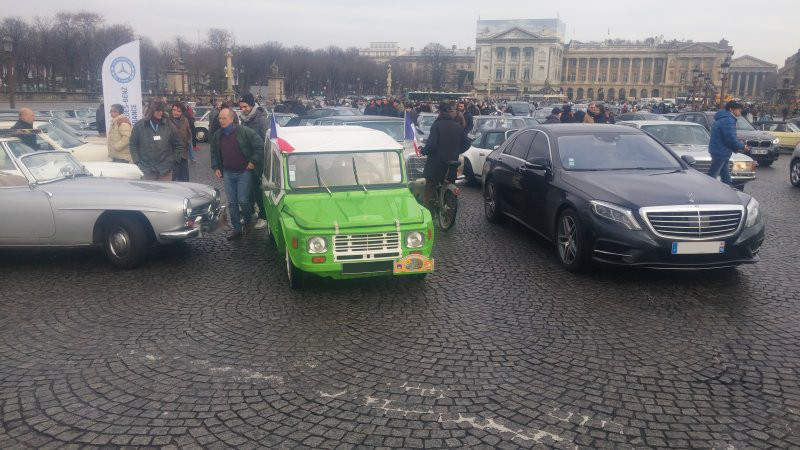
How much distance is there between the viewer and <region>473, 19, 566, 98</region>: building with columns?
472 feet

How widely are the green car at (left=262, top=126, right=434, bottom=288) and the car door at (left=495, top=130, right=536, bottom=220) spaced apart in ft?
7.62

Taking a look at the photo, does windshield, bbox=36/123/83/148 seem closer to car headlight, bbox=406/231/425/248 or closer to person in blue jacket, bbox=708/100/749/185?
car headlight, bbox=406/231/425/248

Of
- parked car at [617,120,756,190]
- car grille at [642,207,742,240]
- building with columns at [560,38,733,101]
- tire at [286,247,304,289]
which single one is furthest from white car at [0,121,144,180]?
building with columns at [560,38,733,101]

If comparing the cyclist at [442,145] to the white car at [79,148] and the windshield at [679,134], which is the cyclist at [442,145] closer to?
the white car at [79,148]

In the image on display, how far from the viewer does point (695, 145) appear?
13.6 meters

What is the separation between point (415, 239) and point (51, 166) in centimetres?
483

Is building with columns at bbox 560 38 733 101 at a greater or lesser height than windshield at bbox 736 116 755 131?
greater

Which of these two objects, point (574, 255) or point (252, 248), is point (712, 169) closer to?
point (574, 255)

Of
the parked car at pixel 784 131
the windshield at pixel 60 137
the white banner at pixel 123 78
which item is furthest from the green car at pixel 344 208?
the parked car at pixel 784 131

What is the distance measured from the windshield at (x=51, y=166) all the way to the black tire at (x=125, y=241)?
43.8 inches

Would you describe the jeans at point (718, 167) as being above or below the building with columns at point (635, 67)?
below

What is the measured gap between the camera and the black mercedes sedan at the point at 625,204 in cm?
649

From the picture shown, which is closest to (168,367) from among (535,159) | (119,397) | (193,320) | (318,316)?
(119,397)

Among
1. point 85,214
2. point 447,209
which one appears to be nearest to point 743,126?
point 447,209
